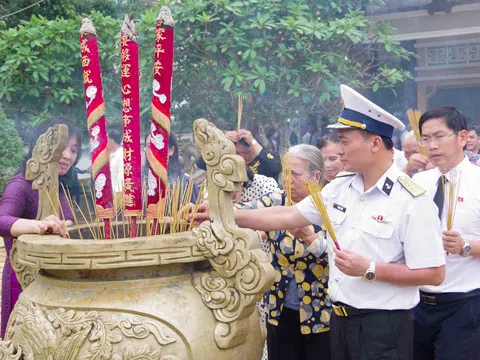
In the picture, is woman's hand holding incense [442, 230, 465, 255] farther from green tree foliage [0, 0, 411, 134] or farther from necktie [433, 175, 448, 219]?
green tree foliage [0, 0, 411, 134]

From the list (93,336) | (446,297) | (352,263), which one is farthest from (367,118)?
(93,336)

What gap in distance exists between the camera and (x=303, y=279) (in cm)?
273

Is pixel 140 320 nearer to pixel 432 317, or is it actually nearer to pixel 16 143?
pixel 432 317

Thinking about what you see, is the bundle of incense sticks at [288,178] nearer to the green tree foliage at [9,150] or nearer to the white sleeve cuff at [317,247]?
the white sleeve cuff at [317,247]

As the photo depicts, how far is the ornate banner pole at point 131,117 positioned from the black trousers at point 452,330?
4.04 feet

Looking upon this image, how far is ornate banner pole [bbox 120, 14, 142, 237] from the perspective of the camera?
6.68 feet

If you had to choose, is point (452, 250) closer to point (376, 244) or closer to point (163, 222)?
point (376, 244)

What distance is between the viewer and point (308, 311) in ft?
8.88

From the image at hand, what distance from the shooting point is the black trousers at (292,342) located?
2.74m

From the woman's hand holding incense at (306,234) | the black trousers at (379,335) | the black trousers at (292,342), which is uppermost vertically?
the woman's hand holding incense at (306,234)

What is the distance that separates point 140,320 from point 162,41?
81 centimetres

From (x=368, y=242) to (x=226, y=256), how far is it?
1.57 ft

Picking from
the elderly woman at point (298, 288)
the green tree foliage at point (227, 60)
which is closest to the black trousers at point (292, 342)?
the elderly woman at point (298, 288)

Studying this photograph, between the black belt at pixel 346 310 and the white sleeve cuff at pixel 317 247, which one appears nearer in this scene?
the black belt at pixel 346 310
